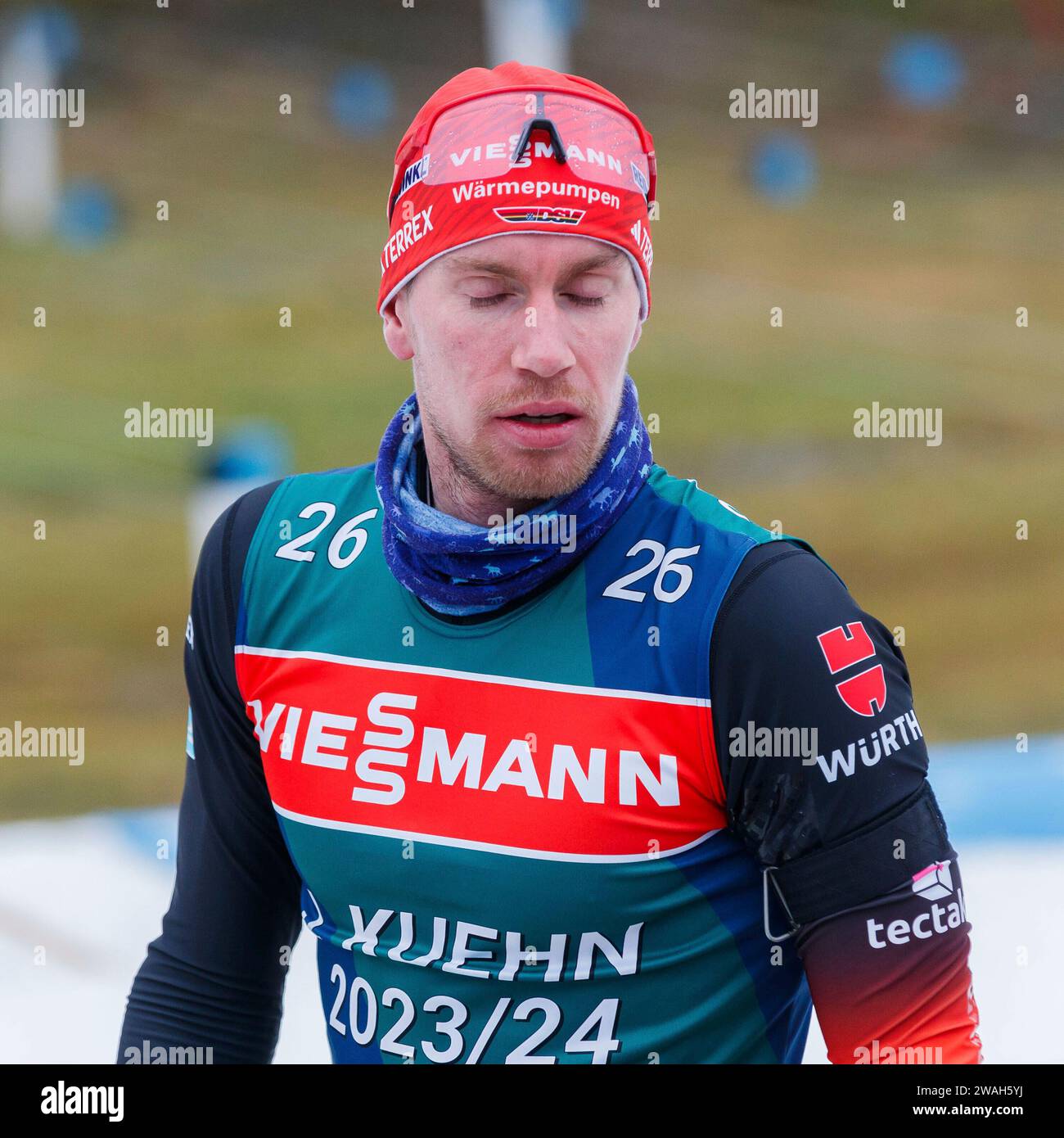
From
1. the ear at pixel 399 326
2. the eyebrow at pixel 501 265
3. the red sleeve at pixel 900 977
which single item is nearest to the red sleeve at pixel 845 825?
the red sleeve at pixel 900 977

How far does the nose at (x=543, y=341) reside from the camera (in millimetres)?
2055

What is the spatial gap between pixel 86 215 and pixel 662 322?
287 inches

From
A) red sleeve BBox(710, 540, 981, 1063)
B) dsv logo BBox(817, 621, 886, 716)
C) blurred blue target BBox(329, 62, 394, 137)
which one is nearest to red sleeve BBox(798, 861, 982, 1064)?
red sleeve BBox(710, 540, 981, 1063)

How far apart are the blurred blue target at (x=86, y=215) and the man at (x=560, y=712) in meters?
16.4

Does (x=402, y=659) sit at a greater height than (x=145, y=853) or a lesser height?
lesser

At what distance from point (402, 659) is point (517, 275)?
0.54 metres

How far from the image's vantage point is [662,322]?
15.6 meters

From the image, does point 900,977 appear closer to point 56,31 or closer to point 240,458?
point 240,458

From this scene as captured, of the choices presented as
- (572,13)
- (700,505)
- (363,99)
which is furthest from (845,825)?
(572,13)

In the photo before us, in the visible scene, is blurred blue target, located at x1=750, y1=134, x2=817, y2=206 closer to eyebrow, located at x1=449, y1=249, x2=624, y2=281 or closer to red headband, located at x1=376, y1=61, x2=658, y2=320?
red headband, located at x1=376, y1=61, x2=658, y2=320

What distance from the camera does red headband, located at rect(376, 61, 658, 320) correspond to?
6.99 feet

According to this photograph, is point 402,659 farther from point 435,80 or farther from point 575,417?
point 435,80

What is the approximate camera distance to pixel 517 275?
2113 mm
